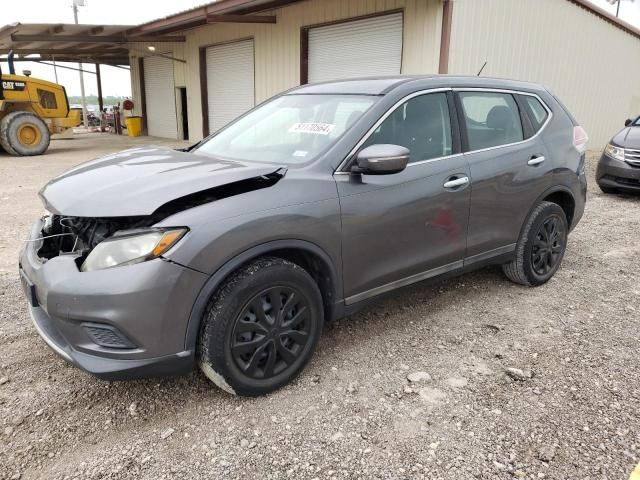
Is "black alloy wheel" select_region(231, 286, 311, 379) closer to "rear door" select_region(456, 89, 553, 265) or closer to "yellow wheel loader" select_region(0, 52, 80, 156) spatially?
"rear door" select_region(456, 89, 553, 265)

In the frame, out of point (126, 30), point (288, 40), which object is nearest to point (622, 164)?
point (288, 40)

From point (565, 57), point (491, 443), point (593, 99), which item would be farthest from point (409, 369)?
point (593, 99)

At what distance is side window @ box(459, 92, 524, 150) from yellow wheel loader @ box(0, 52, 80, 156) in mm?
14063

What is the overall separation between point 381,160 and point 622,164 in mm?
7119

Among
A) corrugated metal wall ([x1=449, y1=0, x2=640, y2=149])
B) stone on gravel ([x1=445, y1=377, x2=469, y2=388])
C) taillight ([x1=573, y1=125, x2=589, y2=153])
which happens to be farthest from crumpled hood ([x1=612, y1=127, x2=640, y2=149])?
stone on gravel ([x1=445, y1=377, x2=469, y2=388])

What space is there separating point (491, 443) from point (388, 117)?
189 centimetres

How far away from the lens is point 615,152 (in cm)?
840

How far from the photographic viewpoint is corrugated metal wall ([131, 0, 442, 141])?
10492 millimetres

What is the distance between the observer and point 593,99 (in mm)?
15078

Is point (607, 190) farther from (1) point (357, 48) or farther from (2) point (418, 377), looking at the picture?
(2) point (418, 377)

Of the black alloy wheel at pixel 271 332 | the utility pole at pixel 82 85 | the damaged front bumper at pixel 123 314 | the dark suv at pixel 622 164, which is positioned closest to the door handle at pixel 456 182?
the black alloy wheel at pixel 271 332

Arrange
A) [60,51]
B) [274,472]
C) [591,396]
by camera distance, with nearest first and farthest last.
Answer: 1. [274,472]
2. [591,396]
3. [60,51]

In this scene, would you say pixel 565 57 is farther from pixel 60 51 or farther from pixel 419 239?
pixel 60 51

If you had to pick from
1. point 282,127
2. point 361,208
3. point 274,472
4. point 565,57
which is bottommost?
point 274,472
